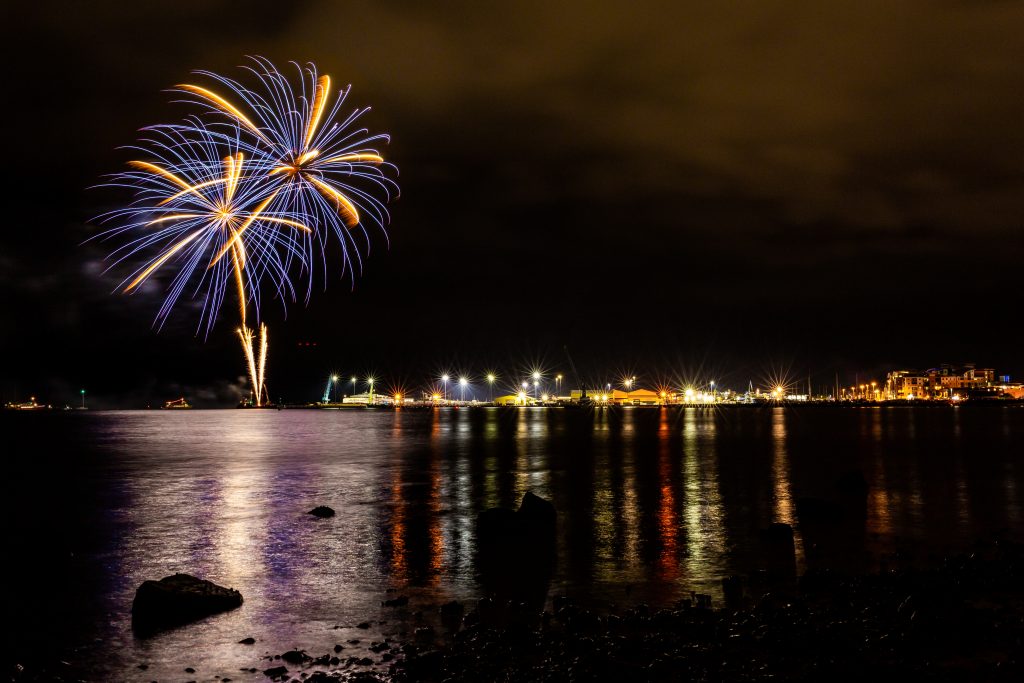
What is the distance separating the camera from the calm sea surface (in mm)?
15516

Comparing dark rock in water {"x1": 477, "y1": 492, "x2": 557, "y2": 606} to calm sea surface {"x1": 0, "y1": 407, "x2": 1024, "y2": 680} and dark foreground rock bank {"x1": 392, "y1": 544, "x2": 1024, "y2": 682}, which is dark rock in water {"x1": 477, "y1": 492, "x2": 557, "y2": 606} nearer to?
calm sea surface {"x1": 0, "y1": 407, "x2": 1024, "y2": 680}

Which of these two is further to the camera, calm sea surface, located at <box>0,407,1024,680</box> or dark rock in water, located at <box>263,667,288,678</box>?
calm sea surface, located at <box>0,407,1024,680</box>

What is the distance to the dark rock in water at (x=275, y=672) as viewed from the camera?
12.3 m

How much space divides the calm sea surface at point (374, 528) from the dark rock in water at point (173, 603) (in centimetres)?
48

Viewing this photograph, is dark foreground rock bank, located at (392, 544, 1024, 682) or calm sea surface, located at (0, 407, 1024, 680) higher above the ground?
dark foreground rock bank, located at (392, 544, 1024, 682)

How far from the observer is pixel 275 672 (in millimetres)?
12398

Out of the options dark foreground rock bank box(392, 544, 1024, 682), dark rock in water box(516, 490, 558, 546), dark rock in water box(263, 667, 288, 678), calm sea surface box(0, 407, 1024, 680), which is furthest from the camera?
dark rock in water box(516, 490, 558, 546)

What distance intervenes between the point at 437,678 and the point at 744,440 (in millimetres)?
69282

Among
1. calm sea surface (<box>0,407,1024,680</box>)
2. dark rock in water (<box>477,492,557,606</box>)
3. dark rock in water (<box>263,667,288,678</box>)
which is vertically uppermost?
dark rock in water (<box>477,492,557,606</box>)

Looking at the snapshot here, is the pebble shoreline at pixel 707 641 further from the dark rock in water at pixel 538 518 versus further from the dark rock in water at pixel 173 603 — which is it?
the dark rock in water at pixel 538 518

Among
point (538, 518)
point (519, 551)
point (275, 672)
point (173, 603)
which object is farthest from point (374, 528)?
point (275, 672)

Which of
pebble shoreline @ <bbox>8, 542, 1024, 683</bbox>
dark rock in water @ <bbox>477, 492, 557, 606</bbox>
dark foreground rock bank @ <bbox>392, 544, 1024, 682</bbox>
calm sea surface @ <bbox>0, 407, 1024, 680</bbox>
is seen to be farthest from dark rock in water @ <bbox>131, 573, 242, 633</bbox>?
dark rock in water @ <bbox>477, 492, 557, 606</bbox>

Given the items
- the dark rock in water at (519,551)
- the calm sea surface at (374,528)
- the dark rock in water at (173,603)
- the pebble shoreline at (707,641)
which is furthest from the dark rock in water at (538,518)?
the dark rock in water at (173,603)

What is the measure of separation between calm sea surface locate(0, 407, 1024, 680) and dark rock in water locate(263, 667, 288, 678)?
55 cm
